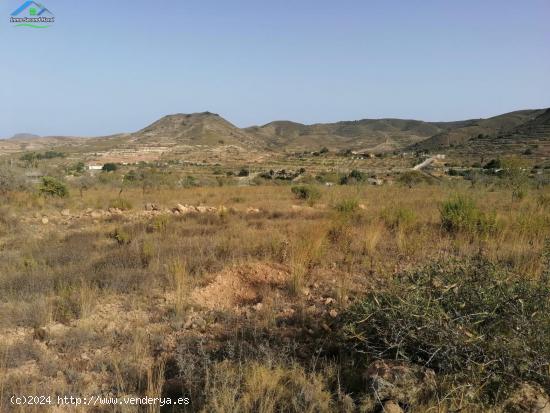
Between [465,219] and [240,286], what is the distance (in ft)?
14.4

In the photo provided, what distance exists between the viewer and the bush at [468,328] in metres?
2.34

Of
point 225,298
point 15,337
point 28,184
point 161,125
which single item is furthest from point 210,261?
point 161,125

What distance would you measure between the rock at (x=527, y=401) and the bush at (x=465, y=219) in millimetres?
4435

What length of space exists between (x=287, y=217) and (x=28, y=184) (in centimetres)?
1301

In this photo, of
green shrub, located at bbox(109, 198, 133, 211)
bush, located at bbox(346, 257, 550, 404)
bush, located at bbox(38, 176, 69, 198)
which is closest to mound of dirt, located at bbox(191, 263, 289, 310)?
bush, located at bbox(346, 257, 550, 404)

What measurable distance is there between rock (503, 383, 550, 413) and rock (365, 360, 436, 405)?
0.44 m

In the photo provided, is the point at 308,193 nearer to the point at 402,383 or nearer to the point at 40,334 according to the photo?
the point at 40,334

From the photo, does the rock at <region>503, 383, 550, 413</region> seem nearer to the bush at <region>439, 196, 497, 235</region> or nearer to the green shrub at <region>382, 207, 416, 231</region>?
the bush at <region>439, 196, 497, 235</region>

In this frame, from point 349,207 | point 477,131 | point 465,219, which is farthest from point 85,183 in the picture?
point 477,131

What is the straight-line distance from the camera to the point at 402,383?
2350 mm

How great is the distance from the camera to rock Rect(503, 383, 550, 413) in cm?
219

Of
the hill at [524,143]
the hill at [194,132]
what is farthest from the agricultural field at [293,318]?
the hill at [194,132]

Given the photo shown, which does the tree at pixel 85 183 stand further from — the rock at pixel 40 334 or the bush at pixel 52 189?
the rock at pixel 40 334

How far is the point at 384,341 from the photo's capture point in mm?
2699
